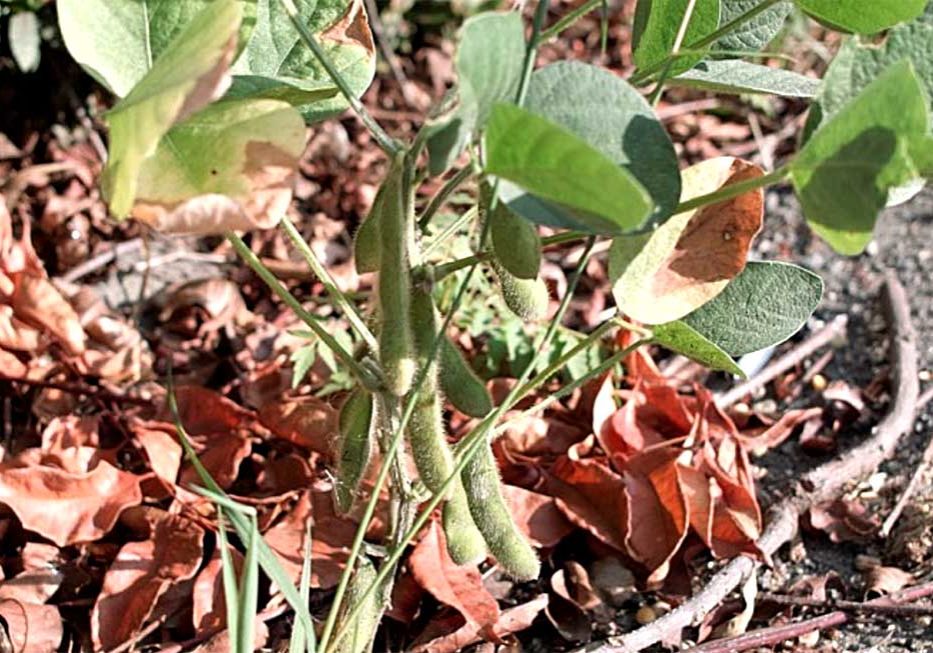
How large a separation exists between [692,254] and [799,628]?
0.58 metres

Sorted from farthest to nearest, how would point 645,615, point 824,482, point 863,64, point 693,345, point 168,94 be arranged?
point 824,482 → point 645,615 → point 693,345 → point 863,64 → point 168,94

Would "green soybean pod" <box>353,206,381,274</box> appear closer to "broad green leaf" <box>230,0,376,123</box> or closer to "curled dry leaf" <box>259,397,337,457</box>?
"broad green leaf" <box>230,0,376,123</box>

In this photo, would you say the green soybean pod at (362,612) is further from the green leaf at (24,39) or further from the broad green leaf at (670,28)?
the green leaf at (24,39)

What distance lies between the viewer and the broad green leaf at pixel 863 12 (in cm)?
100

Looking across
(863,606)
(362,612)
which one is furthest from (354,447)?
(863,606)

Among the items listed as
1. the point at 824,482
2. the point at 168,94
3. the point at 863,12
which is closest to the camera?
the point at 168,94

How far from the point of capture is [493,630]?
1.45 m

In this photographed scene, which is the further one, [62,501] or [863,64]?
[62,501]

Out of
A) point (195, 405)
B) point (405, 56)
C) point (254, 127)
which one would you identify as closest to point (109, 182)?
point (254, 127)

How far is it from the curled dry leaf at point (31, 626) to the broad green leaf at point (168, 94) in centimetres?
75

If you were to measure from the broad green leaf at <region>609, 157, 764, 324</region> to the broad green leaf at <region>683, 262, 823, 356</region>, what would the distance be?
9cm

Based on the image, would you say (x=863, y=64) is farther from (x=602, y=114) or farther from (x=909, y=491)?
(x=909, y=491)

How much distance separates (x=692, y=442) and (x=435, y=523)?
1.20 feet

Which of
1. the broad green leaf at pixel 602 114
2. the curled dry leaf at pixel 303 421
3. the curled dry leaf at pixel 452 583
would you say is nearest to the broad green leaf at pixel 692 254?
the broad green leaf at pixel 602 114
